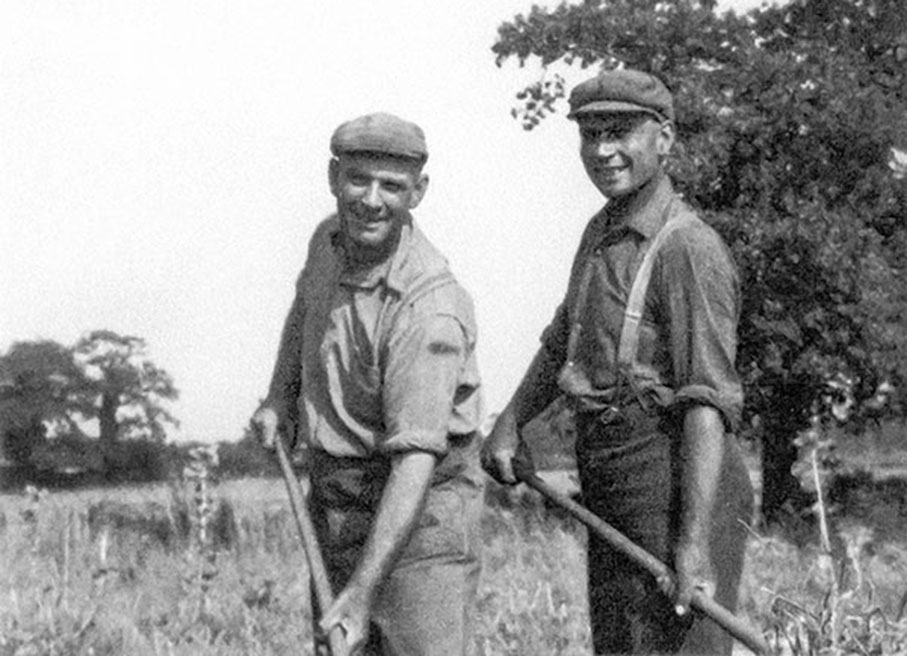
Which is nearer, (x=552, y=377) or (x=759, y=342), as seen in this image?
(x=552, y=377)

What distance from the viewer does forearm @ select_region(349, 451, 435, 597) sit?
417 centimetres

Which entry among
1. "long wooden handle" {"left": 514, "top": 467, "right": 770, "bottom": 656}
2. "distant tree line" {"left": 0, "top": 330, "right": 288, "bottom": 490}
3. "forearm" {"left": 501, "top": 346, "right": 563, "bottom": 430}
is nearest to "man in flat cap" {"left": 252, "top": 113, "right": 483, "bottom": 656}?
"long wooden handle" {"left": 514, "top": 467, "right": 770, "bottom": 656}

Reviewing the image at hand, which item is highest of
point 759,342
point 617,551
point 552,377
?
point 552,377

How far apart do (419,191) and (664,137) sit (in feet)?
3.06

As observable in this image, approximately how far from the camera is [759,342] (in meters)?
27.0

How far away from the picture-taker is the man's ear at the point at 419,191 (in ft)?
14.6

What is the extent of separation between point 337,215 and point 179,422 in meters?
5.98

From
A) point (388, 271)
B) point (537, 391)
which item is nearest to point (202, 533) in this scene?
point (537, 391)

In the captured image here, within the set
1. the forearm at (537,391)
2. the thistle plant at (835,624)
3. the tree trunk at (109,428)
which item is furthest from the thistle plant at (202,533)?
the tree trunk at (109,428)

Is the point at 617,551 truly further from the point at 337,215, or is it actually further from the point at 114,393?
the point at 114,393

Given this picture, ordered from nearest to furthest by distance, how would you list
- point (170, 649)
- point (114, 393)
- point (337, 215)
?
point (337, 215)
point (170, 649)
point (114, 393)

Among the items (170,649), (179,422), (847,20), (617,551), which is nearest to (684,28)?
(847,20)

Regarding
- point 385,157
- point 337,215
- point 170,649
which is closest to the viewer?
point 385,157

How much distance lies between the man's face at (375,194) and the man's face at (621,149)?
0.77 m
